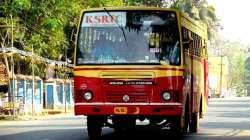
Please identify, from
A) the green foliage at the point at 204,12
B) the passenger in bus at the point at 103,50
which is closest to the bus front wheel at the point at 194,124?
the passenger in bus at the point at 103,50

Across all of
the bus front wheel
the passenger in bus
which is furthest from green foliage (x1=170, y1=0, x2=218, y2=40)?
the passenger in bus

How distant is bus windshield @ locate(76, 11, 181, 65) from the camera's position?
1537 cm

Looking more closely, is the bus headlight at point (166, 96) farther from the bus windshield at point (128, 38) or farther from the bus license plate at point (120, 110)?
the bus license plate at point (120, 110)

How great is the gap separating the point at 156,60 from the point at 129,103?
1115 millimetres

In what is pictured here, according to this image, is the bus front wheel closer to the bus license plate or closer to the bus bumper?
the bus bumper

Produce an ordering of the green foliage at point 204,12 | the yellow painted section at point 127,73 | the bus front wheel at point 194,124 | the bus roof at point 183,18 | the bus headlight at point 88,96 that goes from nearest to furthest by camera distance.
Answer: the yellow painted section at point 127,73, the bus headlight at point 88,96, the bus roof at point 183,18, the bus front wheel at point 194,124, the green foliage at point 204,12

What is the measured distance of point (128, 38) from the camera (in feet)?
51.1

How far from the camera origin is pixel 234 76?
172m

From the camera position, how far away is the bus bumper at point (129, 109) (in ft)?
49.8

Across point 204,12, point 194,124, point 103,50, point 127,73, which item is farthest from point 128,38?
point 204,12

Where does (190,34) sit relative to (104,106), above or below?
above

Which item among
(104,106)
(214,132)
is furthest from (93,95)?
(214,132)

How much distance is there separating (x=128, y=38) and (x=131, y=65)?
2.31 ft

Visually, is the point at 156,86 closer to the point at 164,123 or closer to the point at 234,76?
the point at 164,123
